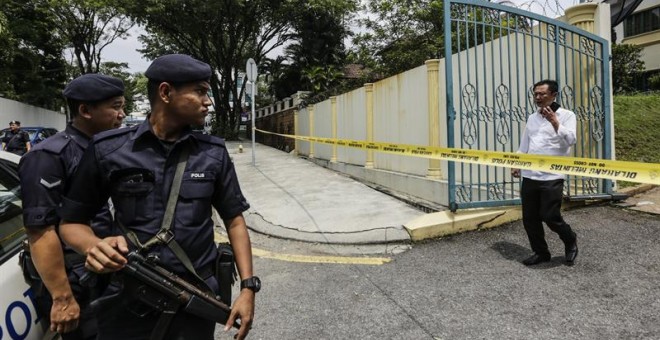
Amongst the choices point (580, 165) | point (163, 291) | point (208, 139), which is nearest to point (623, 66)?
point (580, 165)

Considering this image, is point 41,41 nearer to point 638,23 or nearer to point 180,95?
point 180,95

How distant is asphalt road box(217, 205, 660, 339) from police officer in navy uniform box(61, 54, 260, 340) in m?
1.43

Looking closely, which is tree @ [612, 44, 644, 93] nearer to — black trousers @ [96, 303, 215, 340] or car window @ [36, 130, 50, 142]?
black trousers @ [96, 303, 215, 340]

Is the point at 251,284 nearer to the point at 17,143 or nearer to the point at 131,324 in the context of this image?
the point at 131,324

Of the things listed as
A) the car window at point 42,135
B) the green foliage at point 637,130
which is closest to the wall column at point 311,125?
the green foliage at point 637,130

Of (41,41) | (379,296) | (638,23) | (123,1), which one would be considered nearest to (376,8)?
(123,1)

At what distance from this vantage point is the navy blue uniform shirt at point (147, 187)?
5.02 feet

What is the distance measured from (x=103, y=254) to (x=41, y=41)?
1143 inches

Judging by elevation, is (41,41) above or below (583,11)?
above

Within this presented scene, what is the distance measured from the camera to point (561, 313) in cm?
299

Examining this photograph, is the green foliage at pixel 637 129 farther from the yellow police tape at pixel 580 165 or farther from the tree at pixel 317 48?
the tree at pixel 317 48

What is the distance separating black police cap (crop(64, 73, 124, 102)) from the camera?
7.01ft

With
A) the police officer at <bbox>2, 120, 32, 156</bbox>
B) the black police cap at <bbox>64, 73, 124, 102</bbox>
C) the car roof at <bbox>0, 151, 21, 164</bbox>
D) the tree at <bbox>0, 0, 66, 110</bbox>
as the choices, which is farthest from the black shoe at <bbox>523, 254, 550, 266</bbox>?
the tree at <bbox>0, 0, 66, 110</bbox>

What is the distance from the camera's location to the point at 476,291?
3.42 metres
